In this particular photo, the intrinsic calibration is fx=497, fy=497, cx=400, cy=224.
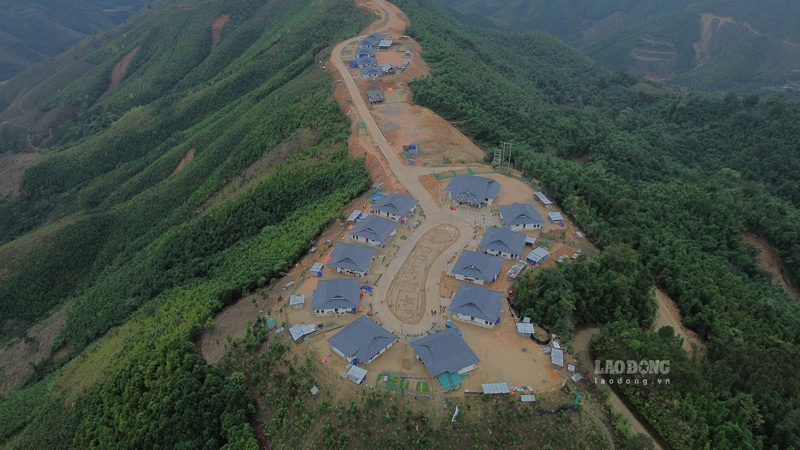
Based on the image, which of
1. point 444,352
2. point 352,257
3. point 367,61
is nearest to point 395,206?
point 352,257

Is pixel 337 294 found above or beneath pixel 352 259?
above

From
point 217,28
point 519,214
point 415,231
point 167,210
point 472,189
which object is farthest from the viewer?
point 217,28

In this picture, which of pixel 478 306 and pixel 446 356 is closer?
pixel 446 356

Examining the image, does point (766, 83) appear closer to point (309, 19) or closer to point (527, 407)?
point (309, 19)

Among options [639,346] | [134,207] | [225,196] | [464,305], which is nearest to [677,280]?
[639,346]

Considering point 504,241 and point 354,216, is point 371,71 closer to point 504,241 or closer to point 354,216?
point 354,216

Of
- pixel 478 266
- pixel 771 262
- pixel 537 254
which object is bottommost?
pixel 771 262

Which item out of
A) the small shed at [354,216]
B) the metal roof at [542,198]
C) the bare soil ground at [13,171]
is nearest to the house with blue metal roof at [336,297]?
the small shed at [354,216]

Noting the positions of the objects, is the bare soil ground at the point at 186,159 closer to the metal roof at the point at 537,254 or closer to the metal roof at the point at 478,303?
the metal roof at the point at 478,303
